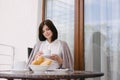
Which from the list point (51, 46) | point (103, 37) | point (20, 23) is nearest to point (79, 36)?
point (103, 37)

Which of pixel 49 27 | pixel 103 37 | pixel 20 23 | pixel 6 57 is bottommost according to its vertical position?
pixel 6 57

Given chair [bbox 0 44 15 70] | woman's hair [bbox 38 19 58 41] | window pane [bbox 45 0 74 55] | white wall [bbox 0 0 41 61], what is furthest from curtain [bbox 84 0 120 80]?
chair [bbox 0 44 15 70]

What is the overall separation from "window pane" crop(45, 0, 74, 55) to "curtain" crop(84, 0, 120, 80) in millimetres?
218

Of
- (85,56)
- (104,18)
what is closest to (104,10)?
(104,18)

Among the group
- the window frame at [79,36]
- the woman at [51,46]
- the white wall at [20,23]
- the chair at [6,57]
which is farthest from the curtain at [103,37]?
the chair at [6,57]

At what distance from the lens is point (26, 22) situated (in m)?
3.64

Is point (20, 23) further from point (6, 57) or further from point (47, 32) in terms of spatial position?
point (47, 32)

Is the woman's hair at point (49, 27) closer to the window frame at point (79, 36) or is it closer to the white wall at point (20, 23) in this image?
the window frame at point (79, 36)

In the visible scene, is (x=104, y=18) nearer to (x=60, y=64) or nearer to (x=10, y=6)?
(x=60, y=64)

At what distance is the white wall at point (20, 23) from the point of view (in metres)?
3.57

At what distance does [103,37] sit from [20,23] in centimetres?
138

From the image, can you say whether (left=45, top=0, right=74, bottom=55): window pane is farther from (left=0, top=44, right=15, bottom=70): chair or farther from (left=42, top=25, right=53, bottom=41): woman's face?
(left=0, top=44, right=15, bottom=70): chair

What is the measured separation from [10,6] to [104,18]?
5.44 ft

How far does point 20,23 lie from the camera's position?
3715 millimetres
